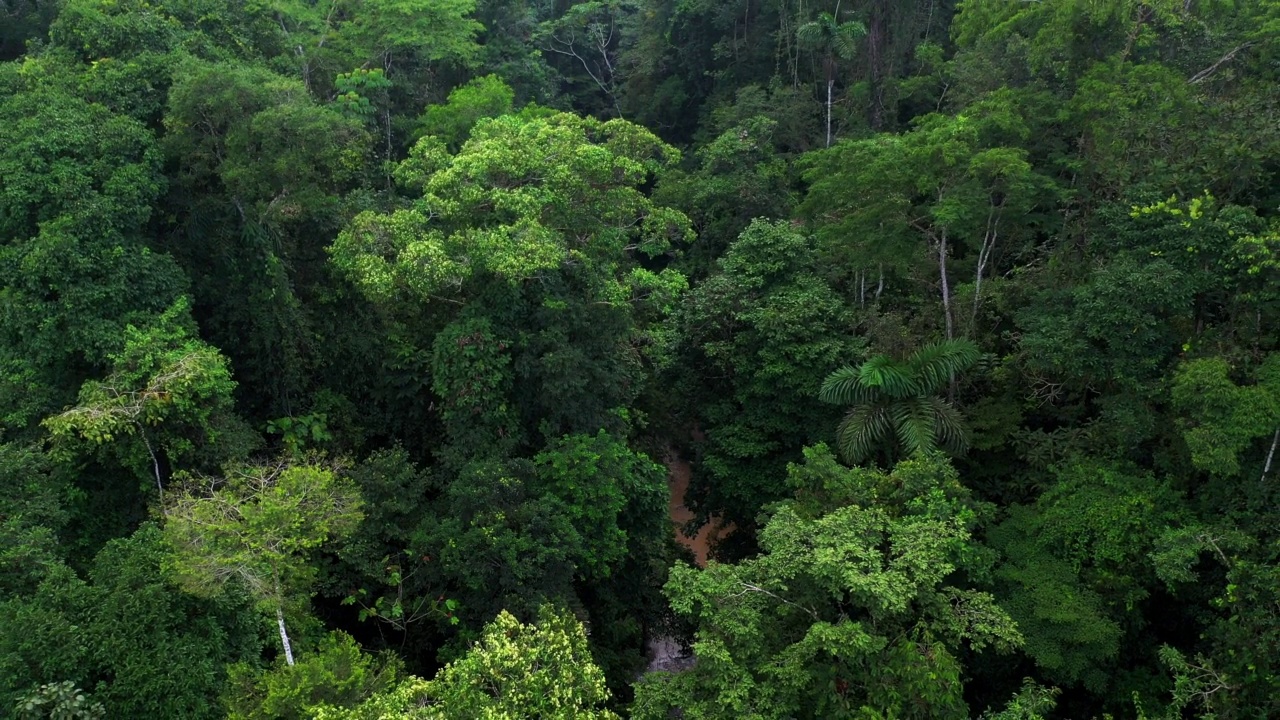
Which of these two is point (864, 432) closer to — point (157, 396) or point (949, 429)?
point (949, 429)

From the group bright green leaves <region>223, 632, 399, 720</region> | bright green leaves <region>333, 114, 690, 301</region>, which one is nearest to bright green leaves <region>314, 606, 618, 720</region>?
bright green leaves <region>223, 632, 399, 720</region>

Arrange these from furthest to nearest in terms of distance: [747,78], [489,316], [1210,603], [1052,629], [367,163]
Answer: [747,78] < [367,163] < [489,316] < [1052,629] < [1210,603]

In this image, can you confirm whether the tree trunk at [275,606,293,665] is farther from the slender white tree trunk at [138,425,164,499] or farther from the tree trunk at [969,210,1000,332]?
the tree trunk at [969,210,1000,332]

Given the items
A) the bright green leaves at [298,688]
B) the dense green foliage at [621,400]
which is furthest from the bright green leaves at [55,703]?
the bright green leaves at [298,688]

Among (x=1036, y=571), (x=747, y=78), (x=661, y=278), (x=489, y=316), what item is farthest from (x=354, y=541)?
(x=747, y=78)

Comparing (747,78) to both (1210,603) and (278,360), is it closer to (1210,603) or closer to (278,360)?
(278,360)

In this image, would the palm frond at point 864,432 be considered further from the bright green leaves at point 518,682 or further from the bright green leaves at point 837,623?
the bright green leaves at point 518,682

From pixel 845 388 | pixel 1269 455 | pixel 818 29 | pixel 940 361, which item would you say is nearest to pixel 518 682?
pixel 845 388
